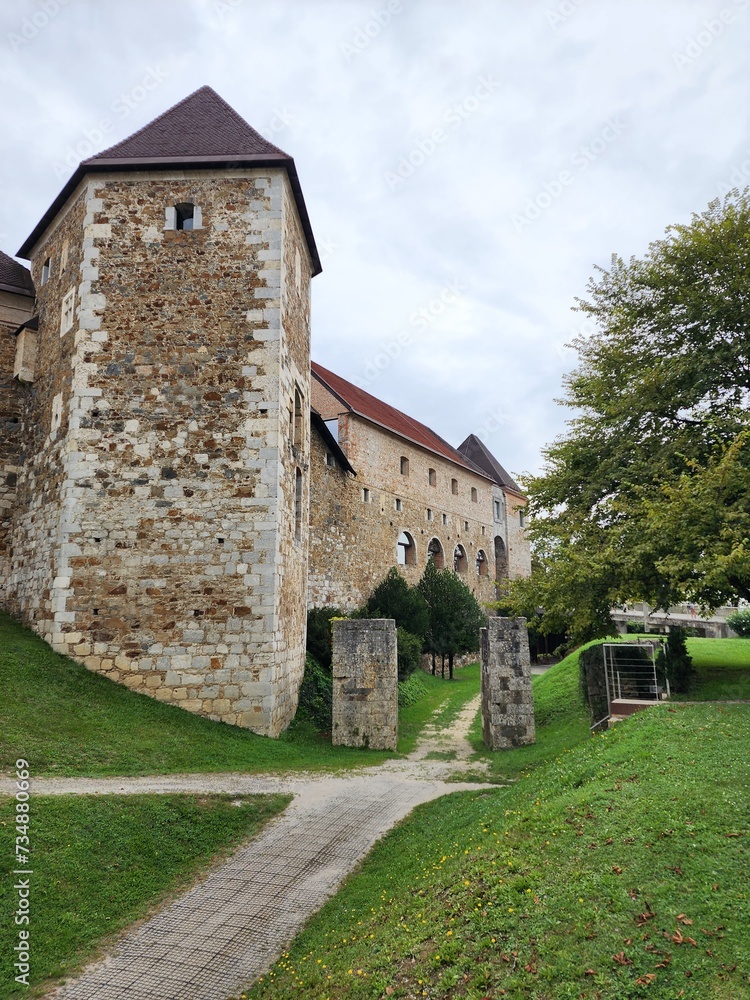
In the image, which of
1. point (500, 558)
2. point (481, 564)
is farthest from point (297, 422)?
point (500, 558)

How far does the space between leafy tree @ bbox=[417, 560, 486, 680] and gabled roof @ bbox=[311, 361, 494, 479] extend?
22.7ft

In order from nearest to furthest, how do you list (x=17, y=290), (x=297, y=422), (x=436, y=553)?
(x=297, y=422), (x=17, y=290), (x=436, y=553)

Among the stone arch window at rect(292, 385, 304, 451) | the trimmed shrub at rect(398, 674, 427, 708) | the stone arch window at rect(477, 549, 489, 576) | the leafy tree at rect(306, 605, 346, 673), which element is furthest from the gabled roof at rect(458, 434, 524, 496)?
the stone arch window at rect(292, 385, 304, 451)

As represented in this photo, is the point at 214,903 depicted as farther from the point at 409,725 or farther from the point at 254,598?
the point at 409,725

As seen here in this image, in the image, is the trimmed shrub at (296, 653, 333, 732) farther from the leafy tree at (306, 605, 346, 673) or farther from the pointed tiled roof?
the pointed tiled roof

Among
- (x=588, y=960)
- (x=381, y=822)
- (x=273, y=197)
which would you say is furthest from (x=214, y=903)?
(x=273, y=197)

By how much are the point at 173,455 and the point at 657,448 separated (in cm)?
961

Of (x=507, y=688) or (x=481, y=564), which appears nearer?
(x=507, y=688)

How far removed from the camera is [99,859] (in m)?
5.96

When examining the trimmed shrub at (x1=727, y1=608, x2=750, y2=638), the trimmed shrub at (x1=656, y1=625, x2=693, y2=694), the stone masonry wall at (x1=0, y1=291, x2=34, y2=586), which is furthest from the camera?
the trimmed shrub at (x1=727, y1=608, x2=750, y2=638)

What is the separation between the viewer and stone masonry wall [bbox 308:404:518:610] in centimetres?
2172

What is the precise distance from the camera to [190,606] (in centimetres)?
1100

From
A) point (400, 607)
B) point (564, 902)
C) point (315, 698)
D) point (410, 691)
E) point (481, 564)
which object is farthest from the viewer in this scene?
point (481, 564)

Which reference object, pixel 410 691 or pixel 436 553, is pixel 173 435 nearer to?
pixel 410 691
